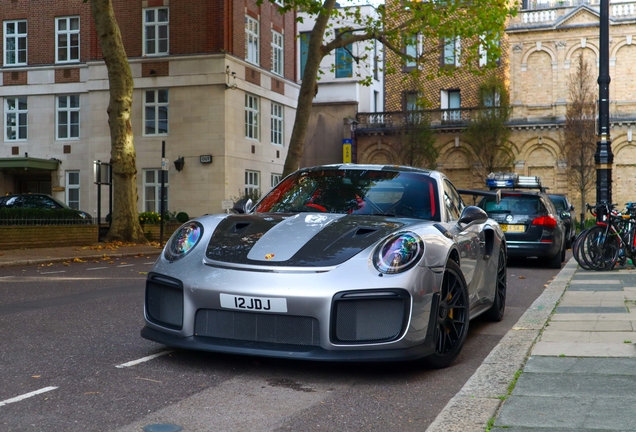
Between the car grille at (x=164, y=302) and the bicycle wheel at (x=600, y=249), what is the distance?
10.7m

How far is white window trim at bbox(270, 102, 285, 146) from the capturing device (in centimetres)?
3791

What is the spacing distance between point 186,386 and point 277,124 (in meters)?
34.0

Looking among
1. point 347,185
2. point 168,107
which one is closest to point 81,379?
point 347,185

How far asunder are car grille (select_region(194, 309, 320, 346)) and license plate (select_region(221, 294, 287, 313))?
0.05m

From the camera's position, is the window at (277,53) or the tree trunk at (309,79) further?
the window at (277,53)

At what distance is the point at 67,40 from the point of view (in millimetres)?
35969

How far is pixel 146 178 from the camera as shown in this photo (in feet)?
114

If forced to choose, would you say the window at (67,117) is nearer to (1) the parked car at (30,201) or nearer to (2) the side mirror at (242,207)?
(1) the parked car at (30,201)

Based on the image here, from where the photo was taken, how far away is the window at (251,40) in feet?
115

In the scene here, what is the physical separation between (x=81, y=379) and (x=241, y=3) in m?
31.1

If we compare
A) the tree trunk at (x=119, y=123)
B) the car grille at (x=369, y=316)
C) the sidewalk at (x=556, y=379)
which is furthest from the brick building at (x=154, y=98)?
the car grille at (x=369, y=316)

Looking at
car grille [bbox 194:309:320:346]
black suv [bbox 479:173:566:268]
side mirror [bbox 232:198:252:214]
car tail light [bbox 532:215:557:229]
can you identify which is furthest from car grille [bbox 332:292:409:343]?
car tail light [bbox 532:215:557:229]

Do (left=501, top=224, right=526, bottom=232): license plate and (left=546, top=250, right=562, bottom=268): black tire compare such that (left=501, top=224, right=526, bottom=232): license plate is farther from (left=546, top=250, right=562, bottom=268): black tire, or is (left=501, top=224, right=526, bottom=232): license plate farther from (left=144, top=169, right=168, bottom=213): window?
(left=144, top=169, right=168, bottom=213): window

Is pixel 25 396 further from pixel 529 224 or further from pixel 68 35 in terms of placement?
pixel 68 35
